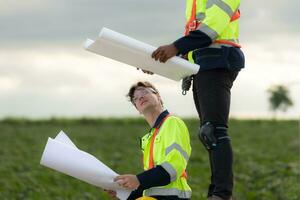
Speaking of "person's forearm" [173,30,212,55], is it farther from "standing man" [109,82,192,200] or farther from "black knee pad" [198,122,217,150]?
"black knee pad" [198,122,217,150]

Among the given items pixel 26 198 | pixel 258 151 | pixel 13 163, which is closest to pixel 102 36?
pixel 26 198

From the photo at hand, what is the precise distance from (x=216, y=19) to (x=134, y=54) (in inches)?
25.5

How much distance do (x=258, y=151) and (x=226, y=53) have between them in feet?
39.2

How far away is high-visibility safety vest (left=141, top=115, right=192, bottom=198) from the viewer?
17.7 ft

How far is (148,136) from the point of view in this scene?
5754mm

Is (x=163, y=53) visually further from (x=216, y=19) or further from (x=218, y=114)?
(x=218, y=114)

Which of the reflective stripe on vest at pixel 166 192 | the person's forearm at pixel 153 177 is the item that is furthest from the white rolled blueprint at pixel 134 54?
the reflective stripe on vest at pixel 166 192

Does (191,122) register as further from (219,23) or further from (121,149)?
(219,23)

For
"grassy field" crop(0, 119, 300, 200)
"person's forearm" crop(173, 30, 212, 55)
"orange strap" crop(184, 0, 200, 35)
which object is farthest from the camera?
"grassy field" crop(0, 119, 300, 200)

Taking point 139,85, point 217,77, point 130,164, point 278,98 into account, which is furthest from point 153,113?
point 278,98

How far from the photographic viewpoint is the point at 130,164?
14.7 m

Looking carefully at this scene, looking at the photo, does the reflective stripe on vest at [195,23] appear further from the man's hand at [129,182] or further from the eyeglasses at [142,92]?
the man's hand at [129,182]

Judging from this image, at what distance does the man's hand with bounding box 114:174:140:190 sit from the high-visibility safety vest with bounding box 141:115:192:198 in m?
0.20

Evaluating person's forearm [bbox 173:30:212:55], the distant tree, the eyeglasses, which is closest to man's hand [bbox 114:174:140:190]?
the eyeglasses
